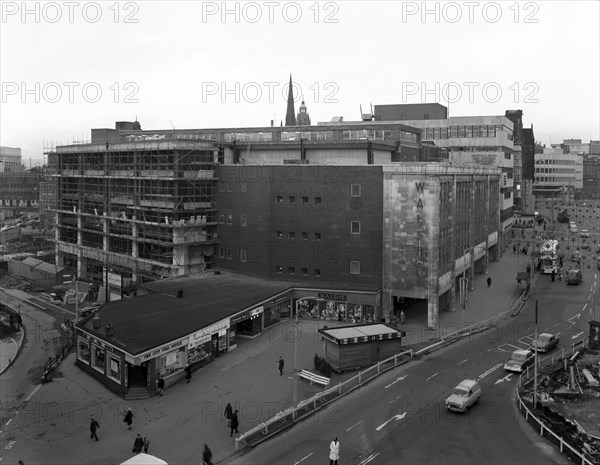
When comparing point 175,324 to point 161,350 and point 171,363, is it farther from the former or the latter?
point 161,350

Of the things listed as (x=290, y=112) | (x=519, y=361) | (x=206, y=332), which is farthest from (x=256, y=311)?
(x=290, y=112)

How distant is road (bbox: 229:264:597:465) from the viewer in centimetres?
2711

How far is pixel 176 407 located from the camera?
33.7m

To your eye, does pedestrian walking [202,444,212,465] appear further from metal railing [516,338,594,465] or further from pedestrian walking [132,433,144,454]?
metal railing [516,338,594,465]

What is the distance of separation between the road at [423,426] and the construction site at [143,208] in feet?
95.3

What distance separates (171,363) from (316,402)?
999 centimetres

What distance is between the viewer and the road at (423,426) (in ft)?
88.9

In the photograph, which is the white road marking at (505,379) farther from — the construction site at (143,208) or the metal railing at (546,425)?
the construction site at (143,208)

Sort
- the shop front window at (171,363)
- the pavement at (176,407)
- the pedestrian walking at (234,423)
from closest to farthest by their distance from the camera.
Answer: the pavement at (176,407), the pedestrian walking at (234,423), the shop front window at (171,363)

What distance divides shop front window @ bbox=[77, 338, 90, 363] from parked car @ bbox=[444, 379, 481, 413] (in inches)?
931

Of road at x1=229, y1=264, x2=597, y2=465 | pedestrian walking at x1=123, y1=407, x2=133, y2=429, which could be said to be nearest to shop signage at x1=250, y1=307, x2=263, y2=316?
road at x1=229, y1=264, x2=597, y2=465

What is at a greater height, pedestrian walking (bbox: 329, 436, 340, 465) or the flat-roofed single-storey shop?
the flat-roofed single-storey shop

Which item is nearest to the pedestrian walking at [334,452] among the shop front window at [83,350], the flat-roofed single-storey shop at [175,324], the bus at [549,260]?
the flat-roofed single-storey shop at [175,324]

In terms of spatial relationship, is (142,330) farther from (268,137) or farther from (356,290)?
(268,137)
